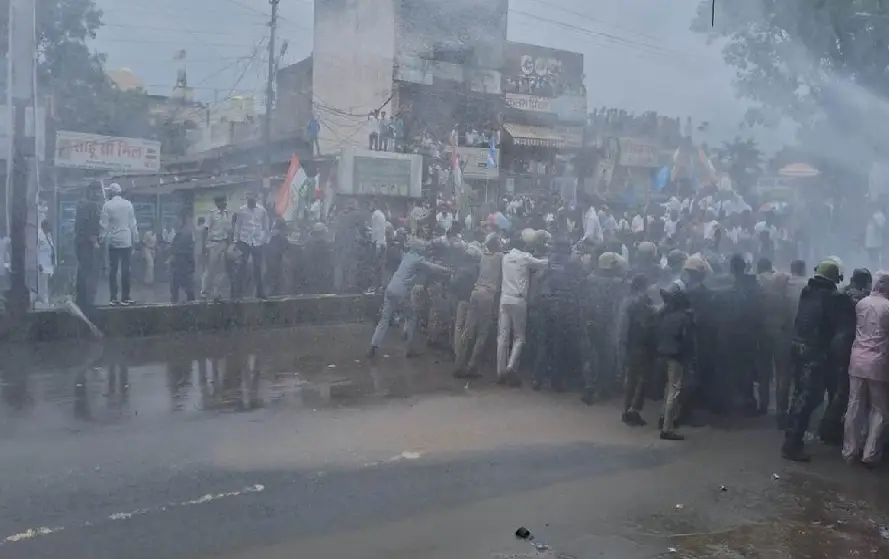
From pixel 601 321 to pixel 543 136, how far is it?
7.58 metres

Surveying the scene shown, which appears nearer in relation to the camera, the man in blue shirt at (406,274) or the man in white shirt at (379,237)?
the man in blue shirt at (406,274)

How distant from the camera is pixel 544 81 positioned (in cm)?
1479

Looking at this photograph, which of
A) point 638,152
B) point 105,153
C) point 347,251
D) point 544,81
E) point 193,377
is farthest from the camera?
point 638,152

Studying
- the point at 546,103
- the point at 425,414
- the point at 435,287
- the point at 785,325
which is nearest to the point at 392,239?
the point at 435,287

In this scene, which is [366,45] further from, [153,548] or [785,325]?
[153,548]

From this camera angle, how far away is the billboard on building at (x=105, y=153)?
45.0ft

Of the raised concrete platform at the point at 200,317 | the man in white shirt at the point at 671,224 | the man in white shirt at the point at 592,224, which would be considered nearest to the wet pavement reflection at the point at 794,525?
the raised concrete platform at the point at 200,317

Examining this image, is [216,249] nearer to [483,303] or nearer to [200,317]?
[200,317]

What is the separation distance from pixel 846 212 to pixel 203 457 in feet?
42.2

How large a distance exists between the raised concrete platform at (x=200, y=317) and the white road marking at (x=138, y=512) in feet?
18.3

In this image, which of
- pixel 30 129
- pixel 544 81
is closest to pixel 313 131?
pixel 544 81

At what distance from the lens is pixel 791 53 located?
12.3 m

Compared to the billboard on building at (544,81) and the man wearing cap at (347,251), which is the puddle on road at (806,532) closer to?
the man wearing cap at (347,251)

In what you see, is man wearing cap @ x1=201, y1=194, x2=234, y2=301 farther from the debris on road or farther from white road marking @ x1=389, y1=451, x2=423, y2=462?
the debris on road
